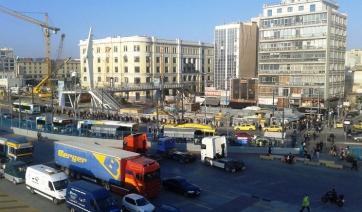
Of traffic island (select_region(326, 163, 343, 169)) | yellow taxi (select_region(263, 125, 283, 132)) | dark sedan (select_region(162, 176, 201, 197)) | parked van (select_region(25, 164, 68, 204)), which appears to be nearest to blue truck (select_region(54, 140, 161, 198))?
dark sedan (select_region(162, 176, 201, 197))

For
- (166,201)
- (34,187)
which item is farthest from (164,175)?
(34,187)

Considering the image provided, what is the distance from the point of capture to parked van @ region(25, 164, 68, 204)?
58.5 feet

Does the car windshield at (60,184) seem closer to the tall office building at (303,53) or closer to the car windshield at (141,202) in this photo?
the car windshield at (141,202)

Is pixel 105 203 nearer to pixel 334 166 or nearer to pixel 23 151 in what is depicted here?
pixel 23 151

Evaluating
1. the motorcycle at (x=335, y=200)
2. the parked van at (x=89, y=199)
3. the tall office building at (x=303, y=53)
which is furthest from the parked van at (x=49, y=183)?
the tall office building at (x=303, y=53)

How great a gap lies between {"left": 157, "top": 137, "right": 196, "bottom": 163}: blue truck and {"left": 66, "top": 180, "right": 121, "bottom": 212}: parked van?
1118 centimetres

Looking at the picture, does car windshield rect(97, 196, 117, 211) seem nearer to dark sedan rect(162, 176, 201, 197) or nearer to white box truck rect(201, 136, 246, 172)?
dark sedan rect(162, 176, 201, 197)

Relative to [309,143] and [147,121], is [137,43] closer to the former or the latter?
[147,121]

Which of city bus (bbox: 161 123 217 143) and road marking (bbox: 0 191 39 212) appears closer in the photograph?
road marking (bbox: 0 191 39 212)

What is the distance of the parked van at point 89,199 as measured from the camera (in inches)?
601

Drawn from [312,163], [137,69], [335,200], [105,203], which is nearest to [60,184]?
[105,203]

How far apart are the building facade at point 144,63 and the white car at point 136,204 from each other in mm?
60539

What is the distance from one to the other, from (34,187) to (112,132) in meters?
16.4

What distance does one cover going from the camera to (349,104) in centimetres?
6028
